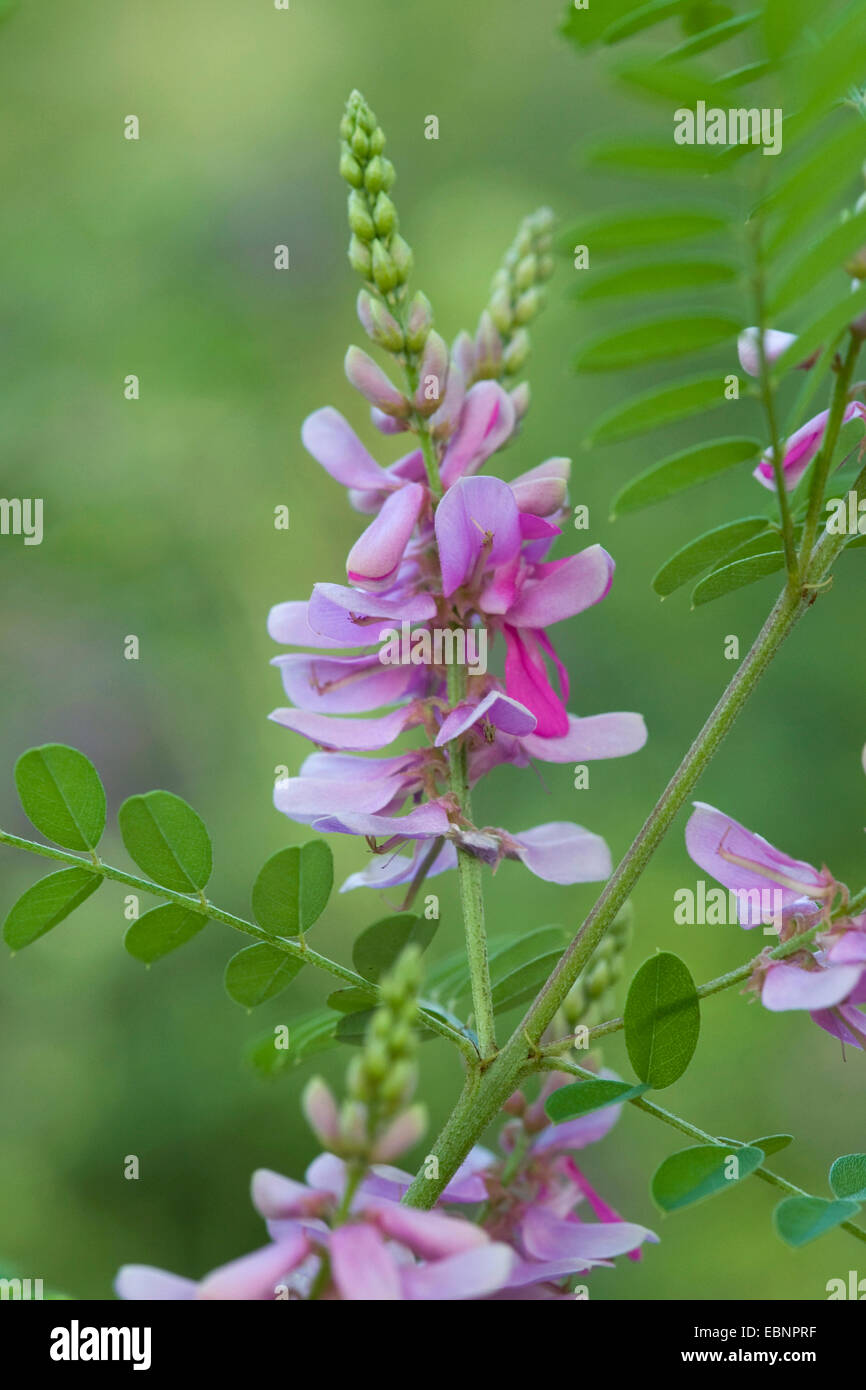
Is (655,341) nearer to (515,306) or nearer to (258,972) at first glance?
(515,306)

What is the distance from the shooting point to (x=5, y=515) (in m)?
2.38

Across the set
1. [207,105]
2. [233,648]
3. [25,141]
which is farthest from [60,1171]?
[207,105]

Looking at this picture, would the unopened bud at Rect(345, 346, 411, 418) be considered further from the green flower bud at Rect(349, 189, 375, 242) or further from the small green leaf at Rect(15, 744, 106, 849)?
the small green leaf at Rect(15, 744, 106, 849)

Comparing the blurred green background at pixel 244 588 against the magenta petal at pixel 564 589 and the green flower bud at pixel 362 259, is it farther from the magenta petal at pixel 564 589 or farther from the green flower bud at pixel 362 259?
the magenta petal at pixel 564 589

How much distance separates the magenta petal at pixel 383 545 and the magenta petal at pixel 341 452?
2.6 inches

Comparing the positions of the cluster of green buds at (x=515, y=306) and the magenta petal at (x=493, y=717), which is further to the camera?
the cluster of green buds at (x=515, y=306)

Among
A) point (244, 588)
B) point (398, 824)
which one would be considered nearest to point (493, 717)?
point (398, 824)

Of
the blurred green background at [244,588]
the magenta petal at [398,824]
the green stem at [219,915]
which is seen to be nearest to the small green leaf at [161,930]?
the green stem at [219,915]

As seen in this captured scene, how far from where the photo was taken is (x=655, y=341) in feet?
1.79

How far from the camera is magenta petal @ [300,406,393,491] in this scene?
2.34 feet

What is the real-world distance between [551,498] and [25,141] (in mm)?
2866

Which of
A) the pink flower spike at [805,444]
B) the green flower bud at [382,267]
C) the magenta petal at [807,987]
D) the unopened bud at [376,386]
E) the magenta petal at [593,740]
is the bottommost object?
the magenta petal at [807,987]

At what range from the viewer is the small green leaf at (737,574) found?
681 mm

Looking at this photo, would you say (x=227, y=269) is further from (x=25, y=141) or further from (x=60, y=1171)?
(x=60, y=1171)
